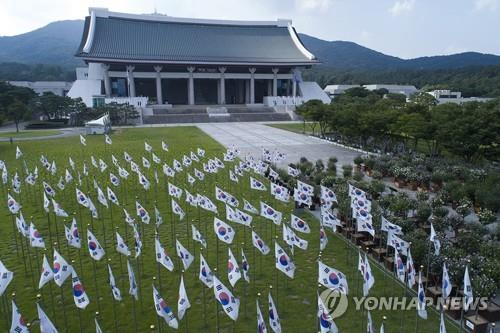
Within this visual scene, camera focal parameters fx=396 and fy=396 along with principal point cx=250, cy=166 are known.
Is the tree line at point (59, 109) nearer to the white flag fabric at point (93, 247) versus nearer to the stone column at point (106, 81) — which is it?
the stone column at point (106, 81)

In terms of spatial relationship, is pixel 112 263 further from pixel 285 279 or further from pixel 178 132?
pixel 178 132

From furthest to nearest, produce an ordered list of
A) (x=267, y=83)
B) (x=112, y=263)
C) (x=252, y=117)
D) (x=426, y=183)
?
(x=267, y=83) < (x=252, y=117) < (x=426, y=183) < (x=112, y=263)

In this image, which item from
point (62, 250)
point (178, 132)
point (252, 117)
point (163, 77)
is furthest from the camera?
point (163, 77)

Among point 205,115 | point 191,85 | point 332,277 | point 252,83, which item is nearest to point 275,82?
point 252,83

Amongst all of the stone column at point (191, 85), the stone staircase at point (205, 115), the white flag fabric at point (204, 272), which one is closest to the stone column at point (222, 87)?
the stone staircase at point (205, 115)

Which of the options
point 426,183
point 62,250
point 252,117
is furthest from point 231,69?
point 62,250

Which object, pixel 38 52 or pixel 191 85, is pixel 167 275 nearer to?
pixel 191 85
